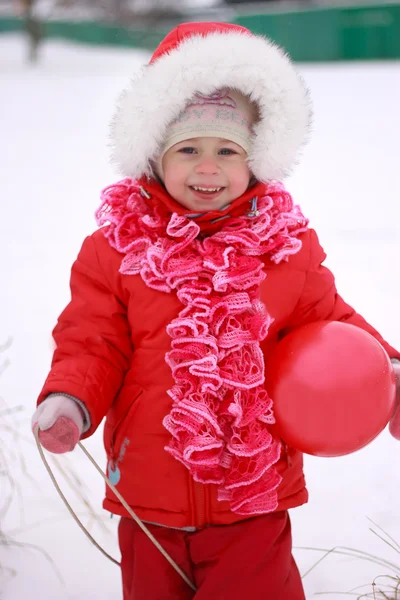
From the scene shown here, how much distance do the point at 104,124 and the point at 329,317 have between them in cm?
843

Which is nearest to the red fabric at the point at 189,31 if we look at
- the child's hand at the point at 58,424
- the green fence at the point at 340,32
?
the child's hand at the point at 58,424

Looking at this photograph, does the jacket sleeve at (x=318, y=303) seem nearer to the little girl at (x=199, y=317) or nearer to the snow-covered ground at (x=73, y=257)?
the little girl at (x=199, y=317)

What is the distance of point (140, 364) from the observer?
1652 millimetres

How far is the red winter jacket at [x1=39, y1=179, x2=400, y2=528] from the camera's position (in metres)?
1.62

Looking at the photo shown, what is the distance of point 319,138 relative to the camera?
878 cm

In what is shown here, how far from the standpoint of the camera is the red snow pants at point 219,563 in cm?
162

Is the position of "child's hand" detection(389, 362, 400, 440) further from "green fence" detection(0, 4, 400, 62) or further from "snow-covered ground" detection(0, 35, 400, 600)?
"green fence" detection(0, 4, 400, 62)

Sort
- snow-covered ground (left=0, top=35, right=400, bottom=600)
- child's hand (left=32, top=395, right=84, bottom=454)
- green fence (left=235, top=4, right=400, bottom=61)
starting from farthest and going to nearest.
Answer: green fence (left=235, top=4, right=400, bottom=61) → snow-covered ground (left=0, top=35, right=400, bottom=600) → child's hand (left=32, top=395, right=84, bottom=454)

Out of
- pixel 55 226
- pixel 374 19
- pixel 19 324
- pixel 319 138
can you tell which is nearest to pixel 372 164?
pixel 319 138

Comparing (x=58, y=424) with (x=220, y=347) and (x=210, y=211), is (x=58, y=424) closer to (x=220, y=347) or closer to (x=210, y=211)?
(x=220, y=347)

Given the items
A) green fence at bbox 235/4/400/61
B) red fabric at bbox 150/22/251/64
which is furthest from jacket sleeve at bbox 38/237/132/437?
green fence at bbox 235/4/400/61

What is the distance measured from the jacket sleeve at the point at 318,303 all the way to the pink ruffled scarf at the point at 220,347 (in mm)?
90

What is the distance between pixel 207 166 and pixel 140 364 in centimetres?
44

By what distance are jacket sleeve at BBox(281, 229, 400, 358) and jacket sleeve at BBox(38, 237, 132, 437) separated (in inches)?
14.6
